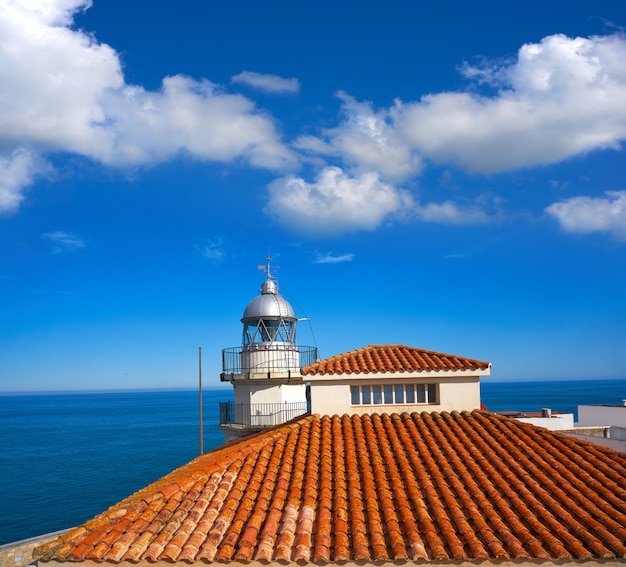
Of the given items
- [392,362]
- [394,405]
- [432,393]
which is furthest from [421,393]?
[392,362]

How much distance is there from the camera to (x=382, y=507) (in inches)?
369

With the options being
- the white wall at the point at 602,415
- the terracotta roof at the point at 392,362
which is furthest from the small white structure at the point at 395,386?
the white wall at the point at 602,415

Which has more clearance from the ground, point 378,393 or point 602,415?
point 378,393

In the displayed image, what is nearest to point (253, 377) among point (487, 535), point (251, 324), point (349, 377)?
point (251, 324)

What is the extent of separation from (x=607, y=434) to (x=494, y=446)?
52.5 ft

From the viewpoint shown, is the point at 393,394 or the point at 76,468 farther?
the point at 76,468

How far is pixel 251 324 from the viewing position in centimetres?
2570

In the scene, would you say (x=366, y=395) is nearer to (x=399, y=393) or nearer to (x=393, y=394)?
(x=393, y=394)

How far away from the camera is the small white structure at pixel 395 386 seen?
14.8 metres

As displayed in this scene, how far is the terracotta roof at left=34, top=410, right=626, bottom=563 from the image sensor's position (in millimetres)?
8211

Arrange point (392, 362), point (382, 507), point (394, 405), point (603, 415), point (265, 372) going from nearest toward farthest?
point (382, 507)
point (394, 405)
point (392, 362)
point (265, 372)
point (603, 415)

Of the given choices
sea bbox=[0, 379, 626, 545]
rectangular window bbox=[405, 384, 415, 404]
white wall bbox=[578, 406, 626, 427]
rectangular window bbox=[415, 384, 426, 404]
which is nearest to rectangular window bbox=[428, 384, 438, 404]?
rectangular window bbox=[415, 384, 426, 404]

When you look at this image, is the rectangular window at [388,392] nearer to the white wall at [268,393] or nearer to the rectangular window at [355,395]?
the rectangular window at [355,395]

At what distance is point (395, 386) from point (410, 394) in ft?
1.57
